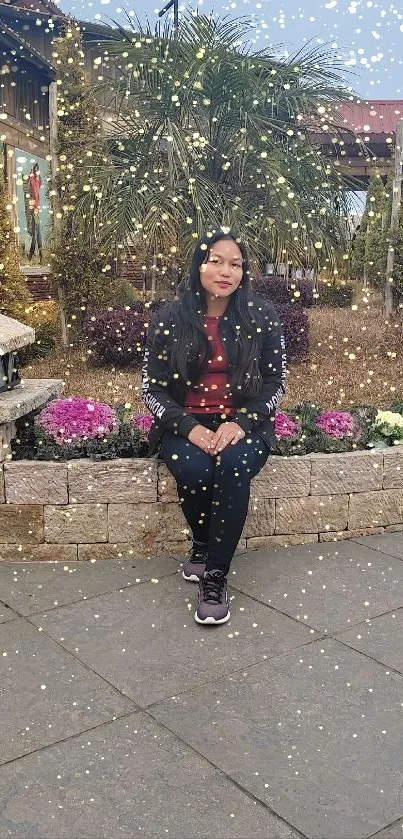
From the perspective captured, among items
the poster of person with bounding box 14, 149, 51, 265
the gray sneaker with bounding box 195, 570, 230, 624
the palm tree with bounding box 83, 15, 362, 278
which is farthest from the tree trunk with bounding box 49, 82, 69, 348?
the gray sneaker with bounding box 195, 570, 230, 624

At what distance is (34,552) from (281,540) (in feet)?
4.38

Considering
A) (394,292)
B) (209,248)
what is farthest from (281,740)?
(394,292)

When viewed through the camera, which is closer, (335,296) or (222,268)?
(222,268)

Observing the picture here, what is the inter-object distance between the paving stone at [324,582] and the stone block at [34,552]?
0.89 meters

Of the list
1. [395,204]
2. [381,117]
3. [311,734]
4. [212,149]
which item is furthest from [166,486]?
[381,117]

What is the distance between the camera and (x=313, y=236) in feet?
28.3

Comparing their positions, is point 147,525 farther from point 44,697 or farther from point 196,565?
point 44,697

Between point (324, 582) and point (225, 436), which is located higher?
point (225, 436)

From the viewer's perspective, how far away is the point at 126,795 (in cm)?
204

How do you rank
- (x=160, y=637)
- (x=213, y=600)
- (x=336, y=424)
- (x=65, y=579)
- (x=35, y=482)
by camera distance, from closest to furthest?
1. (x=160, y=637)
2. (x=213, y=600)
3. (x=65, y=579)
4. (x=35, y=482)
5. (x=336, y=424)

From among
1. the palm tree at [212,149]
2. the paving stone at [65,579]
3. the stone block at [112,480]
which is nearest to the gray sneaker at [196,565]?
the paving stone at [65,579]

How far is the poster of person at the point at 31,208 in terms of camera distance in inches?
485

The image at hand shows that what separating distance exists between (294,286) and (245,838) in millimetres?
13341

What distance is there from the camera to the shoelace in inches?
122
